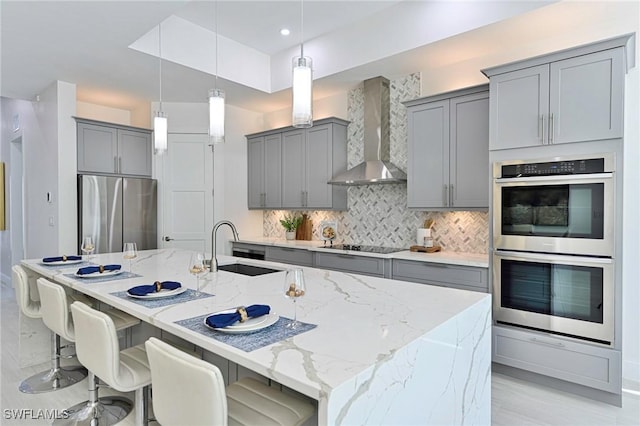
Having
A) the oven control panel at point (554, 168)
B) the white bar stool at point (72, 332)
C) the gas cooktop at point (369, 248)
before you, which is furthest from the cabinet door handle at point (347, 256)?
the white bar stool at point (72, 332)

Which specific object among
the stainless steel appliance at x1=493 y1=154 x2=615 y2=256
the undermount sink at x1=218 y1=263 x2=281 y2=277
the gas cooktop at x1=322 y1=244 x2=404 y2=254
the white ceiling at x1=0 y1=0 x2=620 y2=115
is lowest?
→ the undermount sink at x1=218 y1=263 x2=281 y2=277

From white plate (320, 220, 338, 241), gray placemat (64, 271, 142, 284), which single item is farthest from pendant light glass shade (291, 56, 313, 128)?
white plate (320, 220, 338, 241)

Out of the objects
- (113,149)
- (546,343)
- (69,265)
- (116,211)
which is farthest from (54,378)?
(546,343)

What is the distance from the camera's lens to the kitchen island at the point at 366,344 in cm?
112

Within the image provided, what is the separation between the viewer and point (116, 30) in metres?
3.28

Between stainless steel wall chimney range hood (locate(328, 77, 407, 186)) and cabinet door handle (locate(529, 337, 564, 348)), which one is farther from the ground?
stainless steel wall chimney range hood (locate(328, 77, 407, 186))

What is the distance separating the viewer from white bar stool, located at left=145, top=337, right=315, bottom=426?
1166 millimetres

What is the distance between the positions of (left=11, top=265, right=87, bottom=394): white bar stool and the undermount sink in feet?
4.51

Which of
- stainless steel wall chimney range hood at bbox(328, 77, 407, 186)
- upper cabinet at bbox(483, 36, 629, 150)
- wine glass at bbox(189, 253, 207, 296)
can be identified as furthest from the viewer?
stainless steel wall chimney range hood at bbox(328, 77, 407, 186)

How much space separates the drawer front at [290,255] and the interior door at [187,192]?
111 cm

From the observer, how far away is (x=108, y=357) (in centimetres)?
172

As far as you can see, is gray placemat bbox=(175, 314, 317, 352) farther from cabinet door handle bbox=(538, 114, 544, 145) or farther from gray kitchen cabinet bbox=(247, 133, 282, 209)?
gray kitchen cabinet bbox=(247, 133, 282, 209)

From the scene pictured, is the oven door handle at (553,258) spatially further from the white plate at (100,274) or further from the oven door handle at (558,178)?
the white plate at (100,274)

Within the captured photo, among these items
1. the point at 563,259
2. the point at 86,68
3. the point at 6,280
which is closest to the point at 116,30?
the point at 86,68
